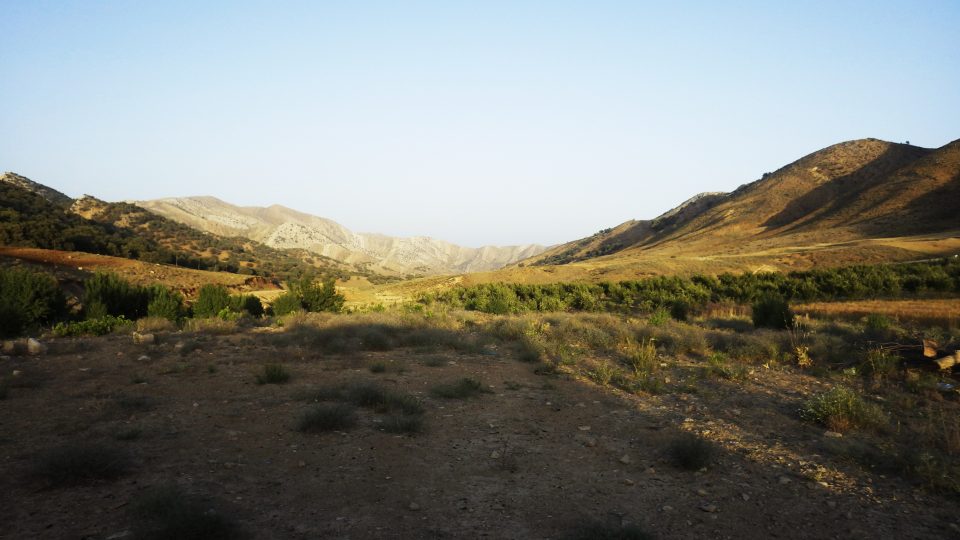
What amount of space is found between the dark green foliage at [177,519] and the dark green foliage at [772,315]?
15807mm

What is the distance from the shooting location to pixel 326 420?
6.77 metres

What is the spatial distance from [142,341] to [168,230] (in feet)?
202

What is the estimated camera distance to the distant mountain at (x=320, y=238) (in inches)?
4417

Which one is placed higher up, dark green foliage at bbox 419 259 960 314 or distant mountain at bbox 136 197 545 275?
distant mountain at bbox 136 197 545 275

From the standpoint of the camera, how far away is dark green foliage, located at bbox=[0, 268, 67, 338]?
Result: 13.4 metres

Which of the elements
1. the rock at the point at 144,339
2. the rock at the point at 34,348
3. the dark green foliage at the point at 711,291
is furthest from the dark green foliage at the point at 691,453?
the dark green foliage at the point at 711,291

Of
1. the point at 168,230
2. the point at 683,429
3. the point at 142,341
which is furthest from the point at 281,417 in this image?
the point at 168,230

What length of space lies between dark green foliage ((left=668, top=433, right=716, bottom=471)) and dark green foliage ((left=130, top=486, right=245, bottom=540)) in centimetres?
468

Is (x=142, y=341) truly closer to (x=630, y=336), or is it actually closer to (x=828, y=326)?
(x=630, y=336)

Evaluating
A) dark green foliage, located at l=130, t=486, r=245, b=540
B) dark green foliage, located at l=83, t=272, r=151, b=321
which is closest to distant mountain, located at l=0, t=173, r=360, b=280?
dark green foliage, located at l=83, t=272, r=151, b=321

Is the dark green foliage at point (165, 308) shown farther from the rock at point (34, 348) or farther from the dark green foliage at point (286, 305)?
the rock at point (34, 348)

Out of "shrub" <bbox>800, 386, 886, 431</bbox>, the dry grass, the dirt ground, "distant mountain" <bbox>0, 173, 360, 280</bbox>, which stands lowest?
the dirt ground

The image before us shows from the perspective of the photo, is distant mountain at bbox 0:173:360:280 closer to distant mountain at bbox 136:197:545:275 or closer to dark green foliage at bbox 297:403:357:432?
distant mountain at bbox 136:197:545:275

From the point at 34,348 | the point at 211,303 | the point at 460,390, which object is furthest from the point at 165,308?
the point at 460,390
